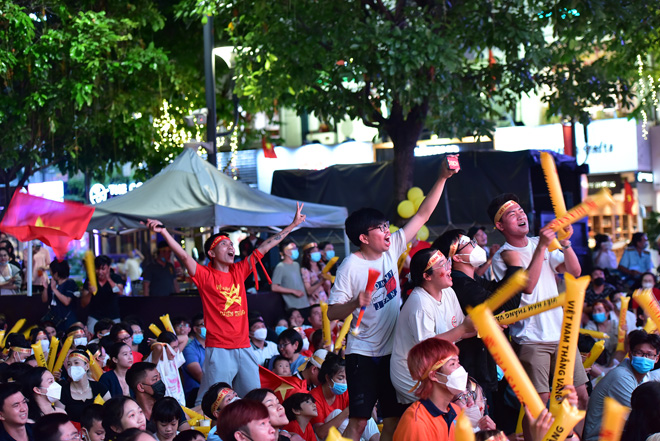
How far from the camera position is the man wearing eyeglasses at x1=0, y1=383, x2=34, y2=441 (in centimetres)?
587

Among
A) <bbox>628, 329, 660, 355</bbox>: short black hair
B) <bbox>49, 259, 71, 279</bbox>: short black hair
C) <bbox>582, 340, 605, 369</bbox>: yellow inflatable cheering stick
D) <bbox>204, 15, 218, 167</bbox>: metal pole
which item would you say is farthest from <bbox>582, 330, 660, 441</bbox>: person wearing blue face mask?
<bbox>204, 15, 218, 167</bbox>: metal pole

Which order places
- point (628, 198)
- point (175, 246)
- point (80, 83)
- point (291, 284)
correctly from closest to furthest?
point (175, 246), point (291, 284), point (80, 83), point (628, 198)

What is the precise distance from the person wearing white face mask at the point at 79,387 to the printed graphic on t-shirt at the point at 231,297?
121 cm

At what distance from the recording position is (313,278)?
12875 millimetres

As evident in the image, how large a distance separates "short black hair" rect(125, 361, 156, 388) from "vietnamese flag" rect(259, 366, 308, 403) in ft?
3.30

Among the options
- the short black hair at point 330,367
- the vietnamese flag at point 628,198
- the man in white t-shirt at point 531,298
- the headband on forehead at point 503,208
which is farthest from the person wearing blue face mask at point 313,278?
the vietnamese flag at point 628,198

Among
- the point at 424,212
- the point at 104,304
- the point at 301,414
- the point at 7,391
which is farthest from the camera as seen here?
the point at 104,304

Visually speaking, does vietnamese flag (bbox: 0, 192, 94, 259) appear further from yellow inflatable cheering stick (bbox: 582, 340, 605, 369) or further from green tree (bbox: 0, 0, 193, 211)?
yellow inflatable cheering stick (bbox: 582, 340, 605, 369)

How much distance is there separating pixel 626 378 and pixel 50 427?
13.5 feet

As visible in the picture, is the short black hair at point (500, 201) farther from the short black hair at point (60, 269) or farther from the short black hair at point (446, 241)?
the short black hair at point (60, 269)

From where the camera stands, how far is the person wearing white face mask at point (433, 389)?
4387mm

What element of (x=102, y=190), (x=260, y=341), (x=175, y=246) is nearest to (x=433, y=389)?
(x=175, y=246)

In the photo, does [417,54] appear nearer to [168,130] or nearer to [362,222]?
[362,222]

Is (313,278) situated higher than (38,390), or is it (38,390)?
(38,390)
